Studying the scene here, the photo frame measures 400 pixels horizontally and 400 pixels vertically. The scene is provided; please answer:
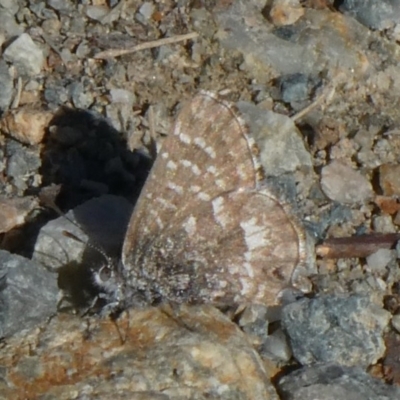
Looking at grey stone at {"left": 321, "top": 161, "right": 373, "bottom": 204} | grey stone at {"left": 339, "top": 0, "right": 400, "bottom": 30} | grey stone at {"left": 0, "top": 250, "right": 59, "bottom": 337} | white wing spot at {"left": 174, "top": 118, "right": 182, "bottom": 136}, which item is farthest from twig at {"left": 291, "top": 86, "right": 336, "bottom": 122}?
grey stone at {"left": 0, "top": 250, "right": 59, "bottom": 337}

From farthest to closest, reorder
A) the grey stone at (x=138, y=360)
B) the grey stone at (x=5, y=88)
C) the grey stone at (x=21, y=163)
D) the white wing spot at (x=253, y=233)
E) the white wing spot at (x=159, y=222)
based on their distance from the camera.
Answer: the grey stone at (x=5, y=88), the grey stone at (x=21, y=163), the white wing spot at (x=253, y=233), the white wing spot at (x=159, y=222), the grey stone at (x=138, y=360)

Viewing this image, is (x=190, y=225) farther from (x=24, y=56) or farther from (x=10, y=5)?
(x=10, y=5)

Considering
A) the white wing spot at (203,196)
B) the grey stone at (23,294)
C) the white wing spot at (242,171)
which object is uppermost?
the white wing spot at (242,171)

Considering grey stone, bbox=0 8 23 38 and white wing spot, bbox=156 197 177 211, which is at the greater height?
white wing spot, bbox=156 197 177 211

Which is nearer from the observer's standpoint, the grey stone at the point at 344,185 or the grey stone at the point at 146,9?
the grey stone at the point at 344,185

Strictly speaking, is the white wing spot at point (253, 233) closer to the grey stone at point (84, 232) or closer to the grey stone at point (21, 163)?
the grey stone at point (84, 232)

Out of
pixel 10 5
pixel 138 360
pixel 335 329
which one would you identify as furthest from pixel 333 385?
pixel 10 5

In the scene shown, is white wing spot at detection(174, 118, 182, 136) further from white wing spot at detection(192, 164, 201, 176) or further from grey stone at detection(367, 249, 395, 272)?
grey stone at detection(367, 249, 395, 272)

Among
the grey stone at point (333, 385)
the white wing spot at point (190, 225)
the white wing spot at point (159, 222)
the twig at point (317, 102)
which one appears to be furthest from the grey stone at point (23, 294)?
the twig at point (317, 102)
